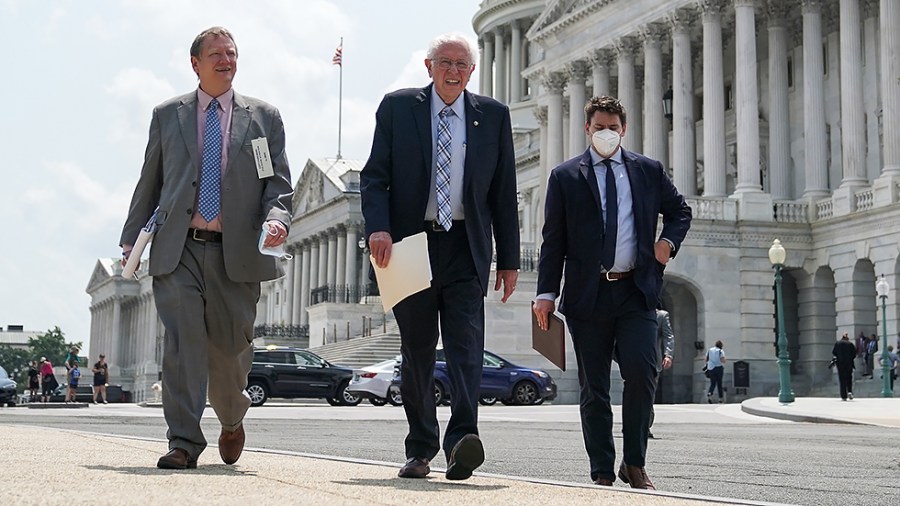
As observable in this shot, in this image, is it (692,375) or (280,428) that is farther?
(692,375)

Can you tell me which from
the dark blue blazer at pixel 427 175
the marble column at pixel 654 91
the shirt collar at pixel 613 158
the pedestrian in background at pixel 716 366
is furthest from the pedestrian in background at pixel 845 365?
the dark blue blazer at pixel 427 175

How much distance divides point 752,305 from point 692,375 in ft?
10.5

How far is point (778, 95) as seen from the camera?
166 ft

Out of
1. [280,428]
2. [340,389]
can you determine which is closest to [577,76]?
[340,389]

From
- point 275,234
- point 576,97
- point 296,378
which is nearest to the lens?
point 275,234

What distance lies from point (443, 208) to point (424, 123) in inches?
21.1

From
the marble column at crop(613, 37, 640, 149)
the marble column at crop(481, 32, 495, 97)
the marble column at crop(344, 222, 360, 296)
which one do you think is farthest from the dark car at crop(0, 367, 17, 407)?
the marble column at crop(481, 32, 495, 97)

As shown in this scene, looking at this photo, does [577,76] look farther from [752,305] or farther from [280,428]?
[280,428]

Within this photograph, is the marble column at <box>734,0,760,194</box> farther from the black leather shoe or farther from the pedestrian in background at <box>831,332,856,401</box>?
the black leather shoe

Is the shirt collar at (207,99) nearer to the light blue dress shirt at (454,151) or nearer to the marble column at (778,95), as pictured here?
the light blue dress shirt at (454,151)

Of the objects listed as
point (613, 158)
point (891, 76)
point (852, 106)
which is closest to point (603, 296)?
point (613, 158)

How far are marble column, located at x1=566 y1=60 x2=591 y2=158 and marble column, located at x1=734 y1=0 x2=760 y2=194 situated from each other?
1120cm

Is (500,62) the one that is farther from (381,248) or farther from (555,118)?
(381,248)

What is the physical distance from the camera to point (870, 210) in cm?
4378
